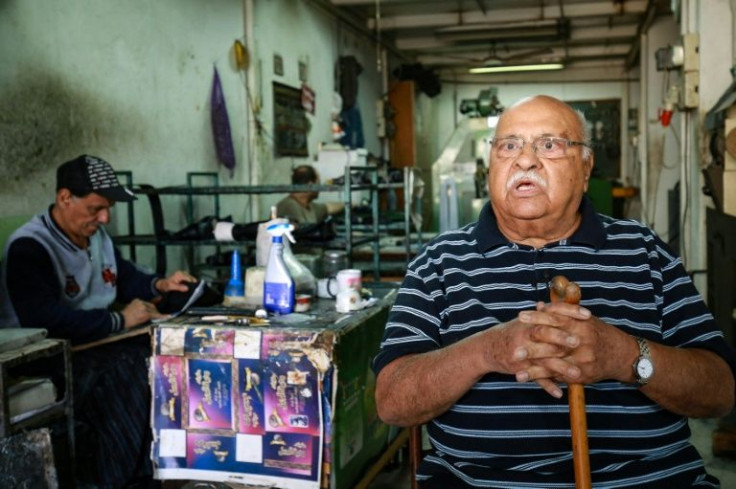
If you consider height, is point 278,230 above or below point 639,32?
below

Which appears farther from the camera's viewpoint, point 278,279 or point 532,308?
point 278,279

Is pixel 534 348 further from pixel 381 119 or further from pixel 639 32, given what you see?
pixel 639 32

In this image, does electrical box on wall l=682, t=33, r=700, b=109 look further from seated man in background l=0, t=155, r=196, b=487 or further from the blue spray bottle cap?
seated man in background l=0, t=155, r=196, b=487

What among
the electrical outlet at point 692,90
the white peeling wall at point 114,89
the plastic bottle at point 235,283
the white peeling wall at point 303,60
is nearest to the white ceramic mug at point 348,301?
the plastic bottle at point 235,283

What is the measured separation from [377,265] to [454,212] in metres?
1.25

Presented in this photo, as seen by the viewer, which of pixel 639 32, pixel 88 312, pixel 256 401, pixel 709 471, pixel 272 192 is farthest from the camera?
pixel 639 32

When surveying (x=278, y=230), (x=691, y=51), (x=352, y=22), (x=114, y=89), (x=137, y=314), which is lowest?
(x=137, y=314)

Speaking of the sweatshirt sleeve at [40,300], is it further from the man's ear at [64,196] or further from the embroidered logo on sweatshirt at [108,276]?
the embroidered logo on sweatshirt at [108,276]

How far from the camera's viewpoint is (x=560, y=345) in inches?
56.0

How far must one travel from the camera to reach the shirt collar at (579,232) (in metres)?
1.81

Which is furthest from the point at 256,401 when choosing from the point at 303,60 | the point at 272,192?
the point at 303,60

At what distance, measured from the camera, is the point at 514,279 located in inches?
69.9

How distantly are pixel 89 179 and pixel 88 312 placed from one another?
0.56m

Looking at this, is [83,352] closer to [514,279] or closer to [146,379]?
[146,379]
